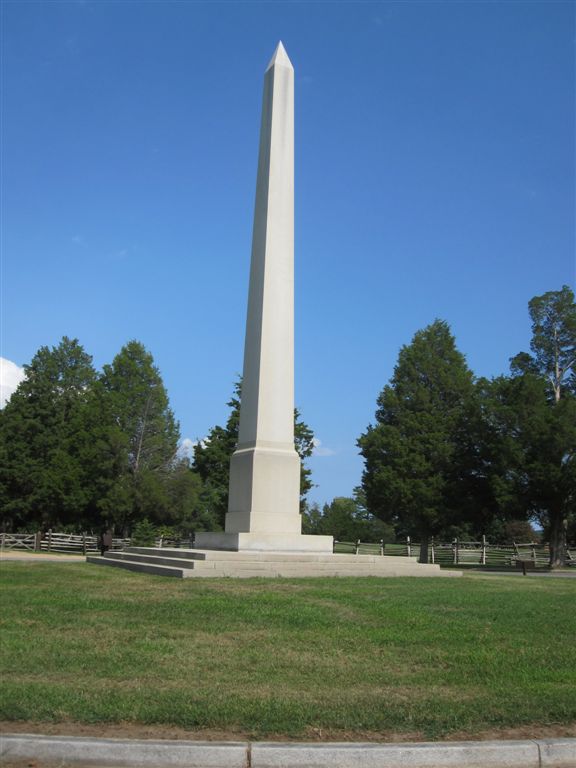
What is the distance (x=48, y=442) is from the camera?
5191 centimetres

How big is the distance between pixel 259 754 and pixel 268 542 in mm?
12737

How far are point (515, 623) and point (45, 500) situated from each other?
4421cm

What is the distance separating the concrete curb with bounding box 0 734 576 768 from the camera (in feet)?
15.3

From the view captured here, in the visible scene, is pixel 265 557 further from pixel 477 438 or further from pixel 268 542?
pixel 477 438

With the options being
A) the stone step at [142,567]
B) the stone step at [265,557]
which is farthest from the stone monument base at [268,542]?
the stone step at [142,567]

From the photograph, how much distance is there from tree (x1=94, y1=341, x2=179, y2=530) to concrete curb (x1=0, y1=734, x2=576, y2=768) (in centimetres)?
4306

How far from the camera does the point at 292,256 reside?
19953 mm

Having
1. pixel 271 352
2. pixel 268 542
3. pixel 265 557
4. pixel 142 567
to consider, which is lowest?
pixel 142 567

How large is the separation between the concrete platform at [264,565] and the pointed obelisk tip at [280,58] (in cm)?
1434

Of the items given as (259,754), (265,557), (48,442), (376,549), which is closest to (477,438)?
(376,549)

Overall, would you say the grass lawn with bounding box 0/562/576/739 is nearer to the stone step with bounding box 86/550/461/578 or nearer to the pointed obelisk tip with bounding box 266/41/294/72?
the stone step with bounding box 86/550/461/578

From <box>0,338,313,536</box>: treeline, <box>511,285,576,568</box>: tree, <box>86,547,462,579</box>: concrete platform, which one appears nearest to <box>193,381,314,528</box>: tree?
<box>0,338,313,536</box>: treeline

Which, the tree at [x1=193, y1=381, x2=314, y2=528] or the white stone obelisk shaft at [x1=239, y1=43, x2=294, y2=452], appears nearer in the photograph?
the white stone obelisk shaft at [x1=239, y1=43, x2=294, y2=452]

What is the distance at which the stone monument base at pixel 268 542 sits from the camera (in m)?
17.1
